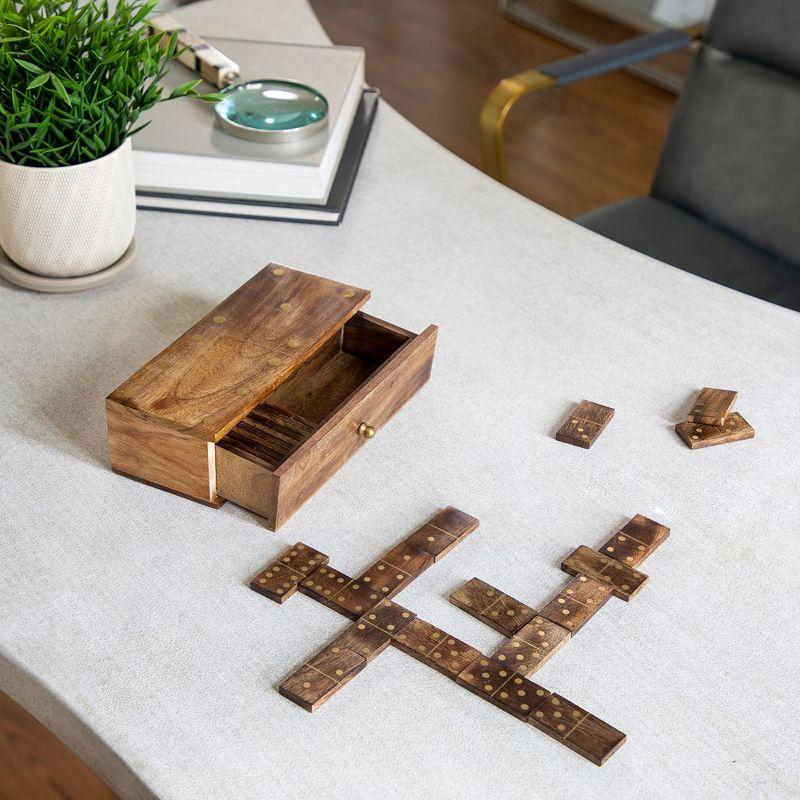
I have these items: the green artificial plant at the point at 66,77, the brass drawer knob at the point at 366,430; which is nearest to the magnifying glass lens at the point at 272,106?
the green artificial plant at the point at 66,77

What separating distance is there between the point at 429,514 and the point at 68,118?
465 mm

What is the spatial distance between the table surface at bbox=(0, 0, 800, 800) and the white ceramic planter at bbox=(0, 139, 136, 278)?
4 cm

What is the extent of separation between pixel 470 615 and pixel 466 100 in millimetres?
2556

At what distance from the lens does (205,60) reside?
1.28m

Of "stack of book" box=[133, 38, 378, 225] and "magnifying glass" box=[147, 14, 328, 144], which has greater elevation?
"magnifying glass" box=[147, 14, 328, 144]

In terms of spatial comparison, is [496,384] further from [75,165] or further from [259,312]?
[75,165]

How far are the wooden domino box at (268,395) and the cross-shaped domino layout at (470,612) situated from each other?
75mm

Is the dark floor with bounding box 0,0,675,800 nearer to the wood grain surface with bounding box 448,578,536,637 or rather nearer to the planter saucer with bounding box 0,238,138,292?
the planter saucer with bounding box 0,238,138,292

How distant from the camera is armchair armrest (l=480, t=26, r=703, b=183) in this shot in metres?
1.56

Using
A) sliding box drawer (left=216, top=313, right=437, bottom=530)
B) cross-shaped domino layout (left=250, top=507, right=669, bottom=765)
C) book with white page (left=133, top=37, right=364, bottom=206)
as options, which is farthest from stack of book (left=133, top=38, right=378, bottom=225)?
cross-shaped domino layout (left=250, top=507, right=669, bottom=765)

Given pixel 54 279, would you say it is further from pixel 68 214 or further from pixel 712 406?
pixel 712 406

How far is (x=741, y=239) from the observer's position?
166cm

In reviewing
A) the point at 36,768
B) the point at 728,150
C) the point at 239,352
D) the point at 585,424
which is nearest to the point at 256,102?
the point at 239,352

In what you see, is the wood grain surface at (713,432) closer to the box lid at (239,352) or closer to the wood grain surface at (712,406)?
the wood grain surface at (712,406)
